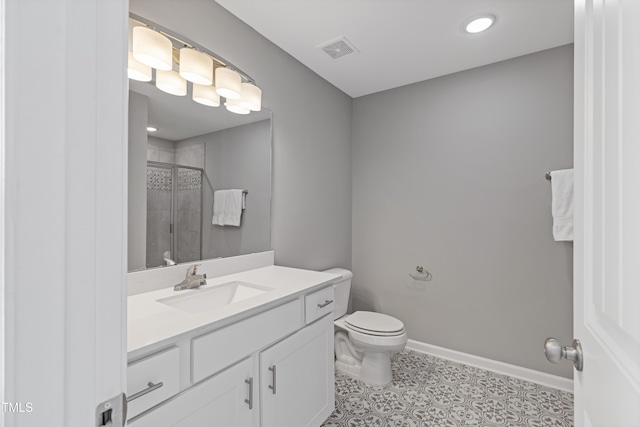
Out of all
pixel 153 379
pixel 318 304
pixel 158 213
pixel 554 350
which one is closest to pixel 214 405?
pixel 153 379

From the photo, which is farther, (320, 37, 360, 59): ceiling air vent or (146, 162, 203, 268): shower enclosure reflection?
(320, 37, 360, 59): ceiling air vent

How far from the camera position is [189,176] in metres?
1.63

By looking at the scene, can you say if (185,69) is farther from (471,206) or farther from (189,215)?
(471,206)

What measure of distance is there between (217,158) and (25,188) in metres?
1.46

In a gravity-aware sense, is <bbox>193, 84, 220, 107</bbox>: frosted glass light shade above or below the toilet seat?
above

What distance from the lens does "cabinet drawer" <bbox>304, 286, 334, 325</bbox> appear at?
4.89 feet

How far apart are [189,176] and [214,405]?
3.61ft

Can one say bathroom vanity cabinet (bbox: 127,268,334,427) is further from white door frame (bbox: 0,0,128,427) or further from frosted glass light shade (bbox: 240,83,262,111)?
frosted glass light shade (bbox: 240,83,262,111)

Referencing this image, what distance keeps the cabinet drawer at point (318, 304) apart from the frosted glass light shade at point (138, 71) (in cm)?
129

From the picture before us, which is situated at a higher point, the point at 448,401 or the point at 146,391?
the point at 146,391

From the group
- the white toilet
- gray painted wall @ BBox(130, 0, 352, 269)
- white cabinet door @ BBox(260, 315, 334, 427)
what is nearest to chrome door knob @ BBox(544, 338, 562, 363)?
white cabinet door @ BBox(260, 315, 334, 427)

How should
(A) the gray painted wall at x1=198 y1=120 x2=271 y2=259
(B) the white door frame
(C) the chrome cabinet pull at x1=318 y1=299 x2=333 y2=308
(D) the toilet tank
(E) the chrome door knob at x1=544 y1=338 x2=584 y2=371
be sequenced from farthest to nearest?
(D) the toilet tank
(A) the gray painted wall at x1=198 y1=120 x2=271 y2=259
(C) the chrome cabinet pull at x1=318 y1=299 x2=333 y2=308
(E) the chrome door knob at x1=544 y1=338 x2=584 y2=371
(B) the white door frame

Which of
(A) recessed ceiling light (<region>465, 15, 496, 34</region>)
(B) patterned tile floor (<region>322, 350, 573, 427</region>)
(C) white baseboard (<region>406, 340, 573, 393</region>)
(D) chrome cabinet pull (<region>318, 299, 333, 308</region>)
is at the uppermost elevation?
(A) recessed ceiling light (<region>465, 15, 496, 34</region>)

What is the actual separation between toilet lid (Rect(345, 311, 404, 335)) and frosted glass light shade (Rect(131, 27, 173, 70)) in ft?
6.43
